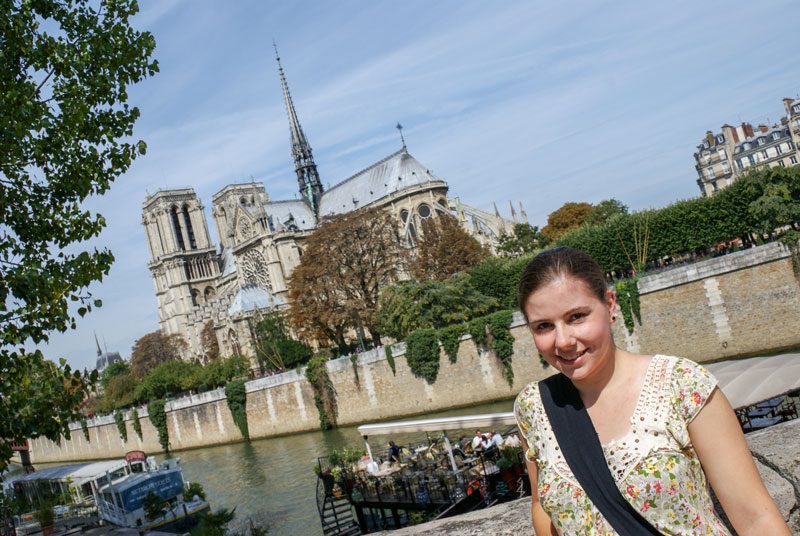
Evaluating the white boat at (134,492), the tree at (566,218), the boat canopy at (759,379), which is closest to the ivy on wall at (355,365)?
the white boat at (134,492)

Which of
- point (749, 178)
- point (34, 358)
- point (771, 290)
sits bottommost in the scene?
point (771, 290)

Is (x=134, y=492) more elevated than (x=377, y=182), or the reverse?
(x=377, y=182)

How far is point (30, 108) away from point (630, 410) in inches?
265

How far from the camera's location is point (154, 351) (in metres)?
77.1

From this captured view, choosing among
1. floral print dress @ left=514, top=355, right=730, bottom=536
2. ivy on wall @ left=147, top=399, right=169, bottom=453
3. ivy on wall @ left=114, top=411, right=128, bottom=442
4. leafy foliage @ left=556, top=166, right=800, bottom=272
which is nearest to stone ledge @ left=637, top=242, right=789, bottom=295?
leafy foliage @ left=556, top=166, right=800, bottom=272

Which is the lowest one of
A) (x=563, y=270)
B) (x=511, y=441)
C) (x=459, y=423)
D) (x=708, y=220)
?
(x=511, y=441)

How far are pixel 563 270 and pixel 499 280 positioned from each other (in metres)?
30.9

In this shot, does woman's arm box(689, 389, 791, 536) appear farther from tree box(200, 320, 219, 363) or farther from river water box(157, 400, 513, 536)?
tree box(200, 320, 219, 363)

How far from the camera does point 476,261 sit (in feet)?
134

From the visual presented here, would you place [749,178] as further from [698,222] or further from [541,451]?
[541,451]

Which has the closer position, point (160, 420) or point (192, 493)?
point (192, 493)

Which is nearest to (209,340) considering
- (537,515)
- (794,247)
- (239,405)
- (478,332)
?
(239,405)

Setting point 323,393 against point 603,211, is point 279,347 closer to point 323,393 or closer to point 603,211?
point 323,393

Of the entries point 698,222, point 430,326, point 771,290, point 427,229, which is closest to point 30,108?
point 771,290
